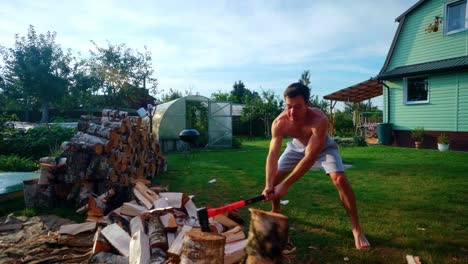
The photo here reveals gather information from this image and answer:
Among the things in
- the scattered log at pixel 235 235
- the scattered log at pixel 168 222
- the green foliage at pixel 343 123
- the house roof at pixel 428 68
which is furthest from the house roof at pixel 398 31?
the scattered log at pixel 168 222

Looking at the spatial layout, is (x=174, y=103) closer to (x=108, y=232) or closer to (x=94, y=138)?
(x=94, y=138)

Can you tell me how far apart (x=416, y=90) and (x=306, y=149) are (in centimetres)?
1151

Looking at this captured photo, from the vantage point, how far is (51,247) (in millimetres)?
3082

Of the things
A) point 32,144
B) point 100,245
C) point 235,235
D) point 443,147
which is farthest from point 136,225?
point 443,147

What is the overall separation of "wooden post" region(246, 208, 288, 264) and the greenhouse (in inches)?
447

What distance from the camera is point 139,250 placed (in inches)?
93.7

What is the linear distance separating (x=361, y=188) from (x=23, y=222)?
520 centimetres

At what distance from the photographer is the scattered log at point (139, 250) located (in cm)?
233

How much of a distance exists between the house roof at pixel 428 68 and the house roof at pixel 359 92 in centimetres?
141

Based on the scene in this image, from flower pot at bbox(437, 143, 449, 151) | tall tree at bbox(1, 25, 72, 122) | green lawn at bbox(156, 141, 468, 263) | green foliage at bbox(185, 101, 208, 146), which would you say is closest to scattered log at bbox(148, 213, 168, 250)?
green lawn at bbox(156, 141, 468, 263)

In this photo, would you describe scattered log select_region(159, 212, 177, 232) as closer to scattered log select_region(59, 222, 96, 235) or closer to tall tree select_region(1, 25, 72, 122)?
scattered log select_region(59, 222, 96, 235)

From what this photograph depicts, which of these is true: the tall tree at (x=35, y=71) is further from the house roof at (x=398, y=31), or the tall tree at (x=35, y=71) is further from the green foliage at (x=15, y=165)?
the house roof at (x=398, y=31)

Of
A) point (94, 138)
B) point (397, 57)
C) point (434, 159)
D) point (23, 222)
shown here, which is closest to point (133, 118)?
point (94, 138)

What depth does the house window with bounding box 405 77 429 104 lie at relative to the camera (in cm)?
1179
